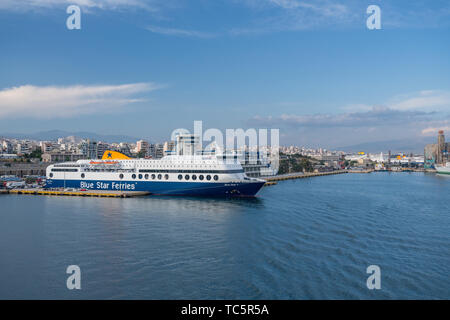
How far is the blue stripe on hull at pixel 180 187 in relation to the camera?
79.7 feet

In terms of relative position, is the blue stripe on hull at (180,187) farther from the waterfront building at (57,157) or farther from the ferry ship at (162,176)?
the waterfront building at (57,157)

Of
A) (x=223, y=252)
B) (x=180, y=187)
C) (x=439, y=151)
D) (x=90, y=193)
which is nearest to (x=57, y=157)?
(x=90, y=193)

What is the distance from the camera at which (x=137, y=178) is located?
2659 centimetres

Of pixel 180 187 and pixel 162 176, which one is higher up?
pixel 162 176

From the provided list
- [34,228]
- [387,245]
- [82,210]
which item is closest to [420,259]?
[387,245]

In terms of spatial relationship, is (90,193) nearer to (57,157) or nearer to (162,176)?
(162,176)

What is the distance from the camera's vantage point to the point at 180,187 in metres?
25.1

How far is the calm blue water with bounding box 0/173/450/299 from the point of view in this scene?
820 centimetres

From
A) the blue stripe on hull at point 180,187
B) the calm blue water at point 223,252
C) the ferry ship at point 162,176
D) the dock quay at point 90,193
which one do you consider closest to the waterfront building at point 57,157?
the ferry ship at point 162,176

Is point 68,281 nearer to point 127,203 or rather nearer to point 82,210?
point 82,210

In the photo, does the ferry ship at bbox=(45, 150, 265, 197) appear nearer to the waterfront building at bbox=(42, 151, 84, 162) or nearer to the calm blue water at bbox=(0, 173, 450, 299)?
the calm blue water at bbox=(0, 173, 450, 299)

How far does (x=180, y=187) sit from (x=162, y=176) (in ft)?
5.87

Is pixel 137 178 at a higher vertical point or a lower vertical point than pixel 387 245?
higher

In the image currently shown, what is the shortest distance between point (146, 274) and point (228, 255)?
280cm
